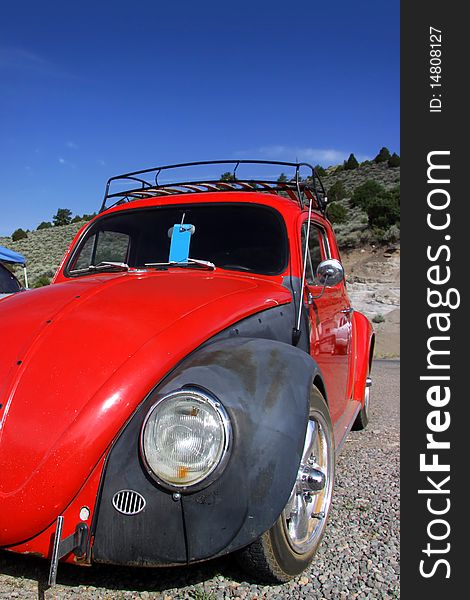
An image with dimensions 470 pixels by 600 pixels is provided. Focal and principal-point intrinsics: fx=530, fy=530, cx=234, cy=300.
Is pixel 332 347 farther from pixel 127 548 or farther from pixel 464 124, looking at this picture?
pixel 127 548

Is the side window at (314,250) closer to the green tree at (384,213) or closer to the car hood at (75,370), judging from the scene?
the car hood at (75,370)

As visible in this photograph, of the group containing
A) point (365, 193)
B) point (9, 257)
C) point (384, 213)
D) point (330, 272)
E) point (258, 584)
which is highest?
point (365, 193)

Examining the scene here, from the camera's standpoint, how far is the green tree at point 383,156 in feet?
165

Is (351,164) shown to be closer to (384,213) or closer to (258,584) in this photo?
(384,213)

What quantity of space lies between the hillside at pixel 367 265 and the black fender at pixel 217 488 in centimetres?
1255

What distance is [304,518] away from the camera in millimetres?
2525

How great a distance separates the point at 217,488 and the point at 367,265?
76.9ft

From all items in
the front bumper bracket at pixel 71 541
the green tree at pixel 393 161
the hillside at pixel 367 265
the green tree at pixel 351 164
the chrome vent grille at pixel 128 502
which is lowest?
the front bumper bracket at pixel 71 541

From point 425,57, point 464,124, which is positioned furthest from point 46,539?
point 425,57

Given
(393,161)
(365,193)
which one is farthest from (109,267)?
(393,161)

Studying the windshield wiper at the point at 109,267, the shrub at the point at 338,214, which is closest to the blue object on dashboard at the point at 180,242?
the windshield wiper at the point at 109,267

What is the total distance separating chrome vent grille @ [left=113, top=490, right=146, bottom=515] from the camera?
189 cm

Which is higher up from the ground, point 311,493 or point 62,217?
point 62,217

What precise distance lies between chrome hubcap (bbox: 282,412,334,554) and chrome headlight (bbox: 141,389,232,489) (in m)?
0.55
